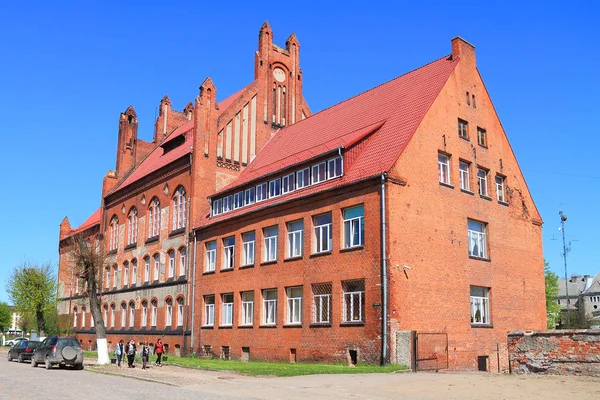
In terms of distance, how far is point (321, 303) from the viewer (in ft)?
101

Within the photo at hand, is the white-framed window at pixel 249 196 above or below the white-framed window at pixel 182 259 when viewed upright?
above

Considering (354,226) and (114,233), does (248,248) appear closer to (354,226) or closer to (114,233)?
A: (354,226)

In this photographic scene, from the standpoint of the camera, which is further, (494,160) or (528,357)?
(494,160)

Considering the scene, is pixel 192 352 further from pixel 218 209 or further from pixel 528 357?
pixel 528 357

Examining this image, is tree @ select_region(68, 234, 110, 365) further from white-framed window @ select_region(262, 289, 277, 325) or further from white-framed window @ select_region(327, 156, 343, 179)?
white-framed window @ select_region(327, 156, 343, 179)

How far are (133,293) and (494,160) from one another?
93.4ft

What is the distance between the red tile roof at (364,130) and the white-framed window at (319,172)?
1.43 ft

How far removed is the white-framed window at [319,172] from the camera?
32406 millimetres

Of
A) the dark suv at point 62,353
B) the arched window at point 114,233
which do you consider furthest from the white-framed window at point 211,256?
the arched window at point 114,233

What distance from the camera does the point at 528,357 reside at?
2305 centimetres

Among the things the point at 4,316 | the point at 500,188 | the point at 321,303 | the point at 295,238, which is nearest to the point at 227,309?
the point at 295,238

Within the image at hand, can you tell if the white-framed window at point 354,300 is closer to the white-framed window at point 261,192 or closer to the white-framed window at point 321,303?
the white-framed window at point 321,303

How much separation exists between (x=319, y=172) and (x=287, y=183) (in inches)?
111

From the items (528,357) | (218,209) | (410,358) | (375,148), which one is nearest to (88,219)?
(218,209)
